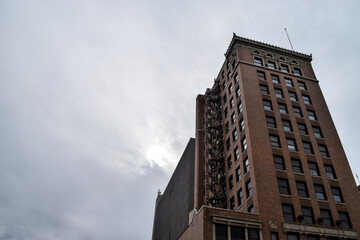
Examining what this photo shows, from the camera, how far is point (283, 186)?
126 feet

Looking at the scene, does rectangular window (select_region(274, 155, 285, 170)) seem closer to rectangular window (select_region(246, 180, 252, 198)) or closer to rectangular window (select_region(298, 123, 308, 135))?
rectangular window (select_region(246, 180, 252, 198))

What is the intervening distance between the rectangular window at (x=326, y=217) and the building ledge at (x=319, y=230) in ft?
3.06

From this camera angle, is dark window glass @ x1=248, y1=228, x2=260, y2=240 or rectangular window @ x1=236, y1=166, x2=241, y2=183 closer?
dark window glass @ x1=248, y1=228, x2=260, y2=240

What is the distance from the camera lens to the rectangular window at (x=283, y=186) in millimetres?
37747

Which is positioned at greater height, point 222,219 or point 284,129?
point 284,129

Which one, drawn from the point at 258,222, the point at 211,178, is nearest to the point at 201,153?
the point at 211,178

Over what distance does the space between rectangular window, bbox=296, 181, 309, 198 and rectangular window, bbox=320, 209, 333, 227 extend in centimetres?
259

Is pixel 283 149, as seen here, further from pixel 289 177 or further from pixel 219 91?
pixel 219 91

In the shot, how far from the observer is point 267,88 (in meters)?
51.3

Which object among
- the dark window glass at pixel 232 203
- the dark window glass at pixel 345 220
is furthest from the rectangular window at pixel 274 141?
the dark window glass at pixel 345 220

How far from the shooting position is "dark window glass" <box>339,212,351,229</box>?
121 ft

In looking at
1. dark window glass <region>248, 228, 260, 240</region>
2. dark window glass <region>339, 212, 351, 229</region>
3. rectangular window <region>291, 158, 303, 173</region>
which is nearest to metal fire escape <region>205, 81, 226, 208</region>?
rectangular window <region>291, 158, 303, 173</region>

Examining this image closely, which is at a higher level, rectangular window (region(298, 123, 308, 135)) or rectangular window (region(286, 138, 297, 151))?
rectangular window (region(298, 123, 308, 135))

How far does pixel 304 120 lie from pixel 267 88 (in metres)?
8.14
